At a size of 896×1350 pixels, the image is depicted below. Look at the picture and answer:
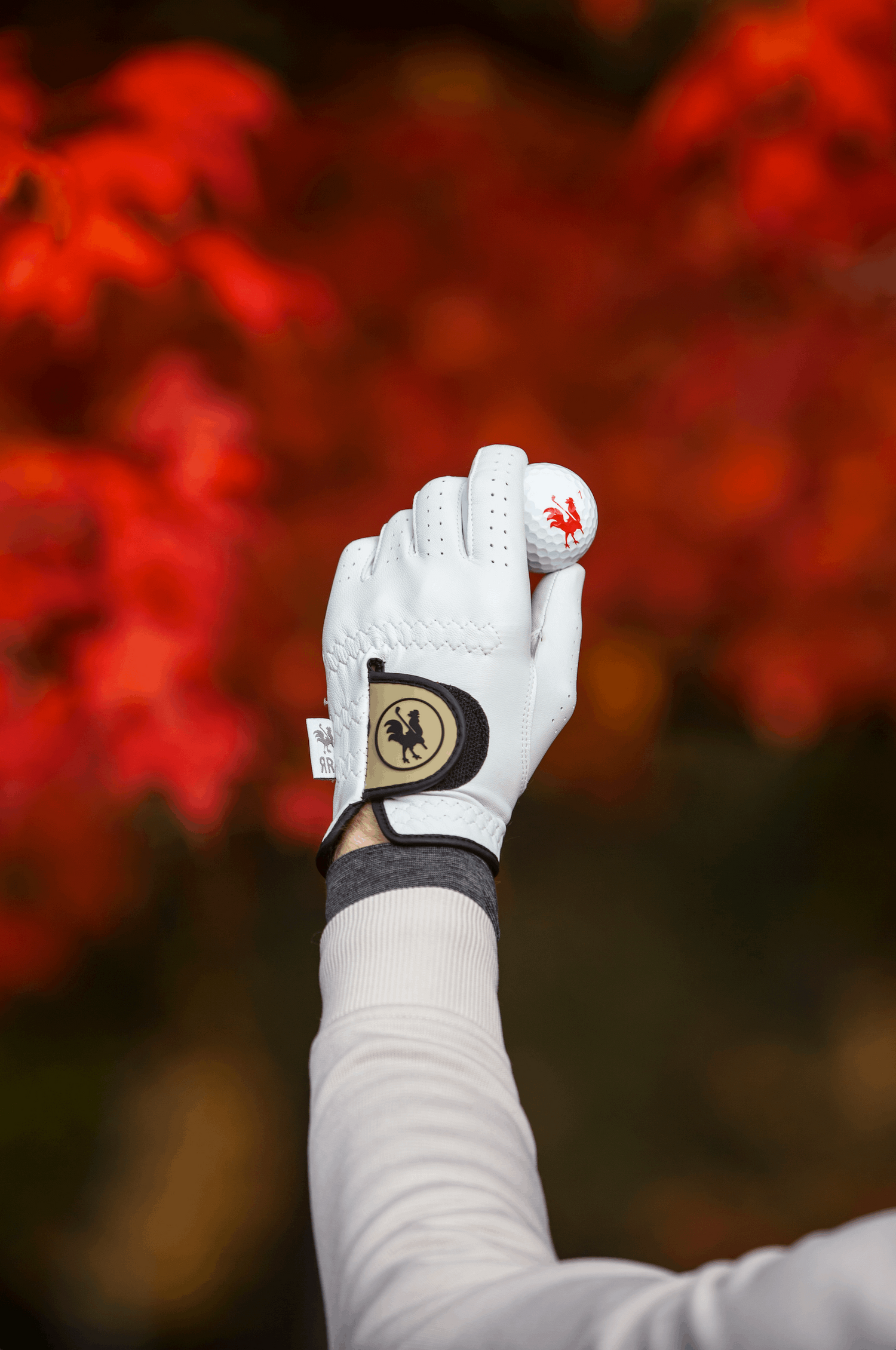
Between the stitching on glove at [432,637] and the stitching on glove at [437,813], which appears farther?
the stitching on glove at [432,637]

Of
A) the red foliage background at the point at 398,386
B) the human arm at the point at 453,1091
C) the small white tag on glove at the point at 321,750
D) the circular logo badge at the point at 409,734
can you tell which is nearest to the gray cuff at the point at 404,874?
the human arm at the point at 453,1091

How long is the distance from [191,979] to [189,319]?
1334 millimetres

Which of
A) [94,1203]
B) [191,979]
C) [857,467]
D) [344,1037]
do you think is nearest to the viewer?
[344,1037]

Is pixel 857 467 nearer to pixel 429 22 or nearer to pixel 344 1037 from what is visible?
pixel 429 22

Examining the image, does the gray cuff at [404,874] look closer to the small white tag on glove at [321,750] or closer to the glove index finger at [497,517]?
the small white tag on glove at [321,750]

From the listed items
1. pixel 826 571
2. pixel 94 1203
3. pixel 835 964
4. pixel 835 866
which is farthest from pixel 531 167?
pixel 94 1203

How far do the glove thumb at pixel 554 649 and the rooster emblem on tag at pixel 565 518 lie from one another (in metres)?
0.05

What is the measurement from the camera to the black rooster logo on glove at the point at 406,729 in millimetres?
1030

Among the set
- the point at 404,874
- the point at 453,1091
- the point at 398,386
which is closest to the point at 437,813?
the point at 404,874

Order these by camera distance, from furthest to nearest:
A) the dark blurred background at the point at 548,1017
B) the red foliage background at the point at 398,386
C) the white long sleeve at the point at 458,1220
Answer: the red foliage background at the point at 398,386 → the dark blurred background at the point at 548,1017 → the white long sleeve at the point at 458,1220

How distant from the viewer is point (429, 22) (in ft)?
6.32

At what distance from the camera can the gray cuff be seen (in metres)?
0.88

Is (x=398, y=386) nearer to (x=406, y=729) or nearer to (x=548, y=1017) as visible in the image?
(x=406, y=729)

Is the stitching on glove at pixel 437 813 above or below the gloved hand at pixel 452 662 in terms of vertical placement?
below
